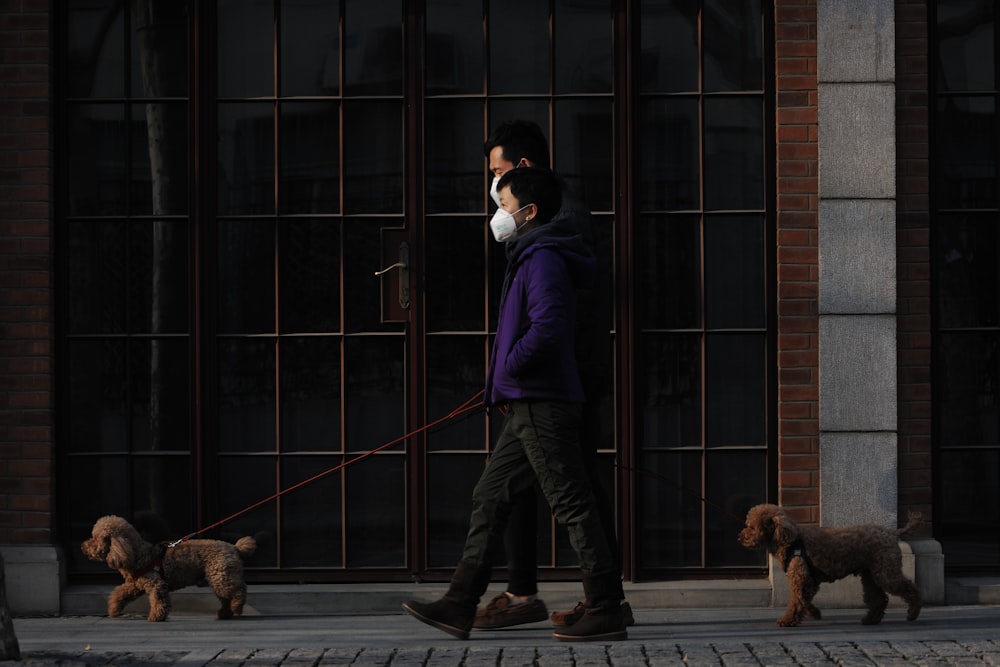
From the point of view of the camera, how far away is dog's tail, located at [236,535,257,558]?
8.08 meters

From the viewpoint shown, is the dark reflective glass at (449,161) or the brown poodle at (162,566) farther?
the dark reflective glass at (449,161)

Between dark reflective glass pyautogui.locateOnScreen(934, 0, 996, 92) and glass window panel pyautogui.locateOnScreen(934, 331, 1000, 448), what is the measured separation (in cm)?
133

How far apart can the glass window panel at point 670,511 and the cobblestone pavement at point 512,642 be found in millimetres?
359

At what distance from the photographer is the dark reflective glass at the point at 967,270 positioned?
8.54 metres

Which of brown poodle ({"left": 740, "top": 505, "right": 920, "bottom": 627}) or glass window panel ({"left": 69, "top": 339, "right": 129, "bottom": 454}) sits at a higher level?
glass window panel ({"left": 69, "top": 339, "right": 129, "bottom": 454})

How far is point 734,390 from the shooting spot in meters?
8.51

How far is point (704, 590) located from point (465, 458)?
1.41 metres

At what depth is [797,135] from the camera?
330 inches

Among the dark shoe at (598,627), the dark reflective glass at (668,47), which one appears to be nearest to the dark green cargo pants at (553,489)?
the dark shoe at (598,627)

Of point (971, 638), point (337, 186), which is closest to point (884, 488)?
point (971, 638)

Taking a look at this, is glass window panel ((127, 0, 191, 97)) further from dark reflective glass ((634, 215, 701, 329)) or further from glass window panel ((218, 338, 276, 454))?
dark reflective glass ((634, 215, 701, 329))

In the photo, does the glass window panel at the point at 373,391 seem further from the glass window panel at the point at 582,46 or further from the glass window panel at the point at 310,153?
the glass window panel at the point at 582,46

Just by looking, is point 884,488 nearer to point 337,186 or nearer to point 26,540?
point 337,186

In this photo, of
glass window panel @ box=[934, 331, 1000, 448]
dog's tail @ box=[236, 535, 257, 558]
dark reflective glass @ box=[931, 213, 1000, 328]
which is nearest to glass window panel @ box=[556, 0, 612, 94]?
dark reflective glass @ box=[931, 213, 1000, 328]
